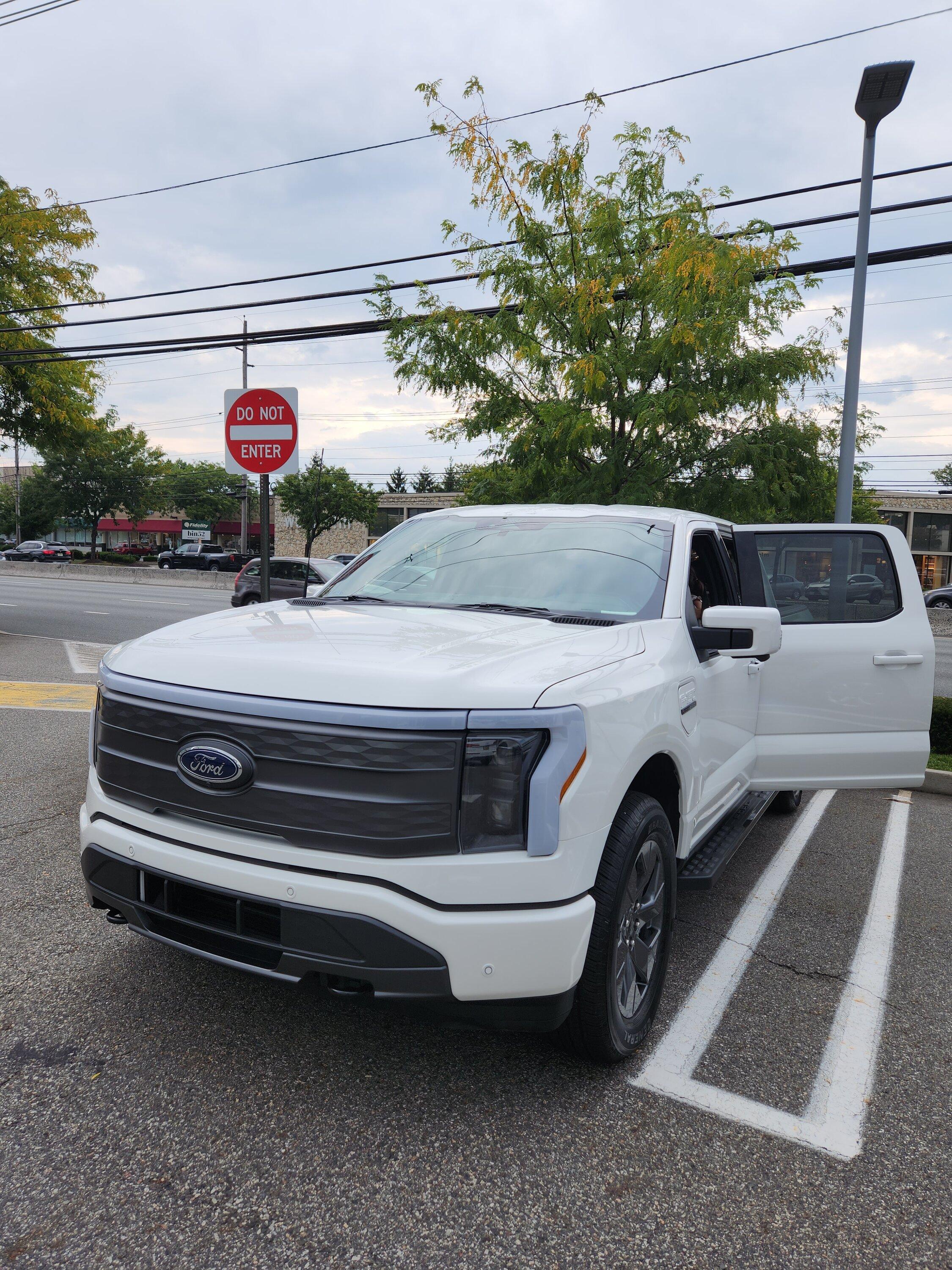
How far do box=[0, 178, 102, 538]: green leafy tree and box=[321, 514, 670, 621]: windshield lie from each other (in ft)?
43.0

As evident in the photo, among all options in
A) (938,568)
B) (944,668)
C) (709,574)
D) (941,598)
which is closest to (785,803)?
(709,574)

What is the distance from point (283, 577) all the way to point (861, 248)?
15.0m

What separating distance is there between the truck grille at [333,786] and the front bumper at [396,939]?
12cm

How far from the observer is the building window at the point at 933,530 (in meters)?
61.8

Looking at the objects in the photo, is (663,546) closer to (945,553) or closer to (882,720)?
(882,720)

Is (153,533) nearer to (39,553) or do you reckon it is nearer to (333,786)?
(39,553)

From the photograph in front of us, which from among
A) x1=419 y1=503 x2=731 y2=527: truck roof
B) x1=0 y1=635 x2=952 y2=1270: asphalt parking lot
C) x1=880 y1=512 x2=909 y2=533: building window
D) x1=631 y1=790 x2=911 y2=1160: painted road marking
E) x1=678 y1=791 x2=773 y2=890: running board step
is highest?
x1=880 y1=512 x2=909 y2=533: building window

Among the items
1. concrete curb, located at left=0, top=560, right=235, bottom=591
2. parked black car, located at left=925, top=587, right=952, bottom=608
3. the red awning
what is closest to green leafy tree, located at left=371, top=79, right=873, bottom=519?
parked black car, located at left=925, top=587, right=952, bottom=608

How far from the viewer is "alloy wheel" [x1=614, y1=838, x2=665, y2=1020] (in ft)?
8.70

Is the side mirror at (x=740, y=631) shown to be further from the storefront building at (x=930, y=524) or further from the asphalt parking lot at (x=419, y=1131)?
the storefront building at (x=930, y=524)

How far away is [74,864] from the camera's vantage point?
13.9 feet

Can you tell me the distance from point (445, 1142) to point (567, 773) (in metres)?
1.08

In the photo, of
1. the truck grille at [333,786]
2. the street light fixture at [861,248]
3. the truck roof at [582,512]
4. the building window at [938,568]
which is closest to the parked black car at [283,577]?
the street light fixture at [861,248]

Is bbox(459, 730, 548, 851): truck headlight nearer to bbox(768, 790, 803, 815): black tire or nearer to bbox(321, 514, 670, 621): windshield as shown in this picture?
bbox(321, 514, 670, 621): windshield
